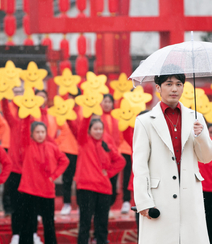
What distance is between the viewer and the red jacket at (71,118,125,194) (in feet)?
14.0

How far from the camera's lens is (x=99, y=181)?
427 centimetres

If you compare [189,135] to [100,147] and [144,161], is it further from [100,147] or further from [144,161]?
[100,147]

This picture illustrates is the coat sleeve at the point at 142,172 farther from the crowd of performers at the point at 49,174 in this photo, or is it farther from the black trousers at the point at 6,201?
the black trousers at the point at 6,201

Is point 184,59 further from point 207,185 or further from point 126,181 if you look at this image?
point 126,181

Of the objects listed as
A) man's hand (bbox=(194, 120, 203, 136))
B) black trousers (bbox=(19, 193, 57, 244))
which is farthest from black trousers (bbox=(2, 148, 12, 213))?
man's hand (bbox=(194, 120, 203, 136))

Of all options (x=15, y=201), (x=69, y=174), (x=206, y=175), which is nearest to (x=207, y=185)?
(x=206, y=175)

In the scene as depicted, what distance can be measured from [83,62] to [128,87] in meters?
1.48

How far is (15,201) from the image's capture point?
14.4 feet

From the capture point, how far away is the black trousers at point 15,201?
14.3 feet

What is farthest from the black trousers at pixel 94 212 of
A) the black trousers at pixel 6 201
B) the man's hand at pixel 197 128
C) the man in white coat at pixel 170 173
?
the man's hand at pixel 197 128

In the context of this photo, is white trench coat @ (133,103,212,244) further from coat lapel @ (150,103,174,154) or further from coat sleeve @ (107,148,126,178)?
coat sleeve @ (107,148,126,178)

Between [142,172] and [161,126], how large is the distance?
28 centimetres

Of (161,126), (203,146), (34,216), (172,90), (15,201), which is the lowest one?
(34,216)

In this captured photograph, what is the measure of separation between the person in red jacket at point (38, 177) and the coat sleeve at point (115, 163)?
1.50ft
